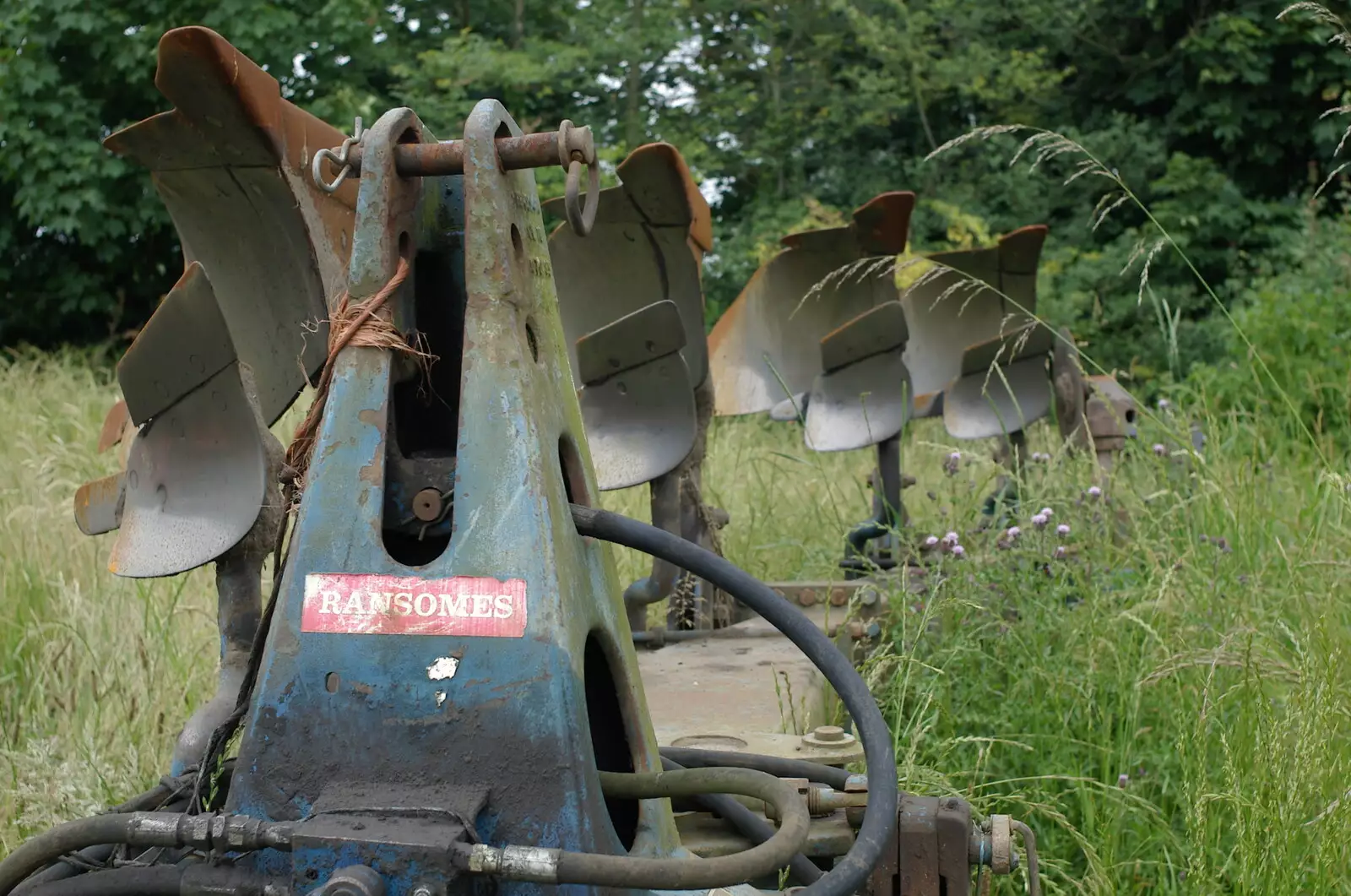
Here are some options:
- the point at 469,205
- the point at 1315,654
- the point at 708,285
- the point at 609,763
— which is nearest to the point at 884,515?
the point at 1315,654

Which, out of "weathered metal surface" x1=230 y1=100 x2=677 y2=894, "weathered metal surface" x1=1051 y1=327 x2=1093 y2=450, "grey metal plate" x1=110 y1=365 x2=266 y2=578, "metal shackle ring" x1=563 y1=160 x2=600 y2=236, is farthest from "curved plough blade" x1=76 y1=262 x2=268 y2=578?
"weathered metal surface" x1=1051 y1=327 x2=1093 y2=450

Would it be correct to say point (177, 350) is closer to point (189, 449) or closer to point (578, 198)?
point (189, 449)

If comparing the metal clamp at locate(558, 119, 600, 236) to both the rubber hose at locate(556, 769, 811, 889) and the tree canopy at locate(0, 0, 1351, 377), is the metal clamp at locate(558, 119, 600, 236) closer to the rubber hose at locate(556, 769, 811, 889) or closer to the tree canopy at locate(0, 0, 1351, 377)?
the rubber hose at locate(556, 769, 811, 889)

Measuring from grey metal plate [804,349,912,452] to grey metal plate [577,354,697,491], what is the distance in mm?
1215

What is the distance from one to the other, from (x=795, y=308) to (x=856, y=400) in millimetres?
512

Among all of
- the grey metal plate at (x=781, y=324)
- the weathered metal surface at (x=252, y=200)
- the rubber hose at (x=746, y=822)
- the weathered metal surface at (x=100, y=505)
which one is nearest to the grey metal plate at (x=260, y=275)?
the weathered metal surface at (x=252, y=200)

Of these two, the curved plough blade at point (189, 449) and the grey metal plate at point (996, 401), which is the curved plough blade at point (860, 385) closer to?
the grey metal plate at point (996, 401)

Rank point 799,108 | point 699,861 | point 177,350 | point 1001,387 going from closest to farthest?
point 699,861
point 177,350
point 1001,387
point 799,108

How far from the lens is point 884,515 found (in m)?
4.19

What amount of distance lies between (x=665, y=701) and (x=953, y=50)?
10746 mm

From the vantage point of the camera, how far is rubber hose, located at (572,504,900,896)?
4.77 ft

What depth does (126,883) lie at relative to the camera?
4.61 ft

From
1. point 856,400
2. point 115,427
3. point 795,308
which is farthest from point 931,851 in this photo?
point 795,308

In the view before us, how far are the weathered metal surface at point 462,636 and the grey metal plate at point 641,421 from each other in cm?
115
